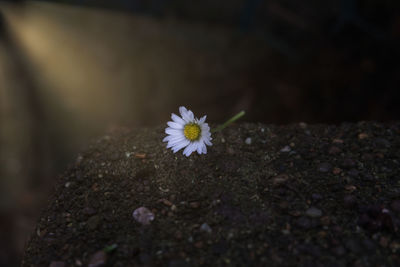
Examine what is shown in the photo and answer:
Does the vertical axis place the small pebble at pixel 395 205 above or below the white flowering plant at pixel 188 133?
below

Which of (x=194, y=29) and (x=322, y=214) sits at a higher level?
(x=194, y=29)

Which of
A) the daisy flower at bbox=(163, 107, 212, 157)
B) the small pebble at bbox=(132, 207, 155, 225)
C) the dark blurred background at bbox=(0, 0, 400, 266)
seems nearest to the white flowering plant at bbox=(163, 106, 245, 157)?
the daisy flower at bbox=(163, 107, 212, 157)

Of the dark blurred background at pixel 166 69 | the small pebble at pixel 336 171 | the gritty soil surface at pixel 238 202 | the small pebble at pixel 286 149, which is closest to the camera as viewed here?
the gritty soil surface at pixel 238 202

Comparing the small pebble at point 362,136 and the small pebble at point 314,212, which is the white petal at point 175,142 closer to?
the small pebble at point 314,212

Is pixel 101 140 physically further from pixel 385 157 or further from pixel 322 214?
pixel 385 157

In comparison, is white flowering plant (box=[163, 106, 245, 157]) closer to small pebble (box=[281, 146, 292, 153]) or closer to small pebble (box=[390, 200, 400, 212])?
small pebble (box=[281, 146, 292, 153])

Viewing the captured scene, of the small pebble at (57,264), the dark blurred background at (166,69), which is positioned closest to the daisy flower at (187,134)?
the small pebble at (57,264)

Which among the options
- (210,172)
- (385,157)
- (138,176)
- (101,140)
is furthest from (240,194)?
(101,140)
